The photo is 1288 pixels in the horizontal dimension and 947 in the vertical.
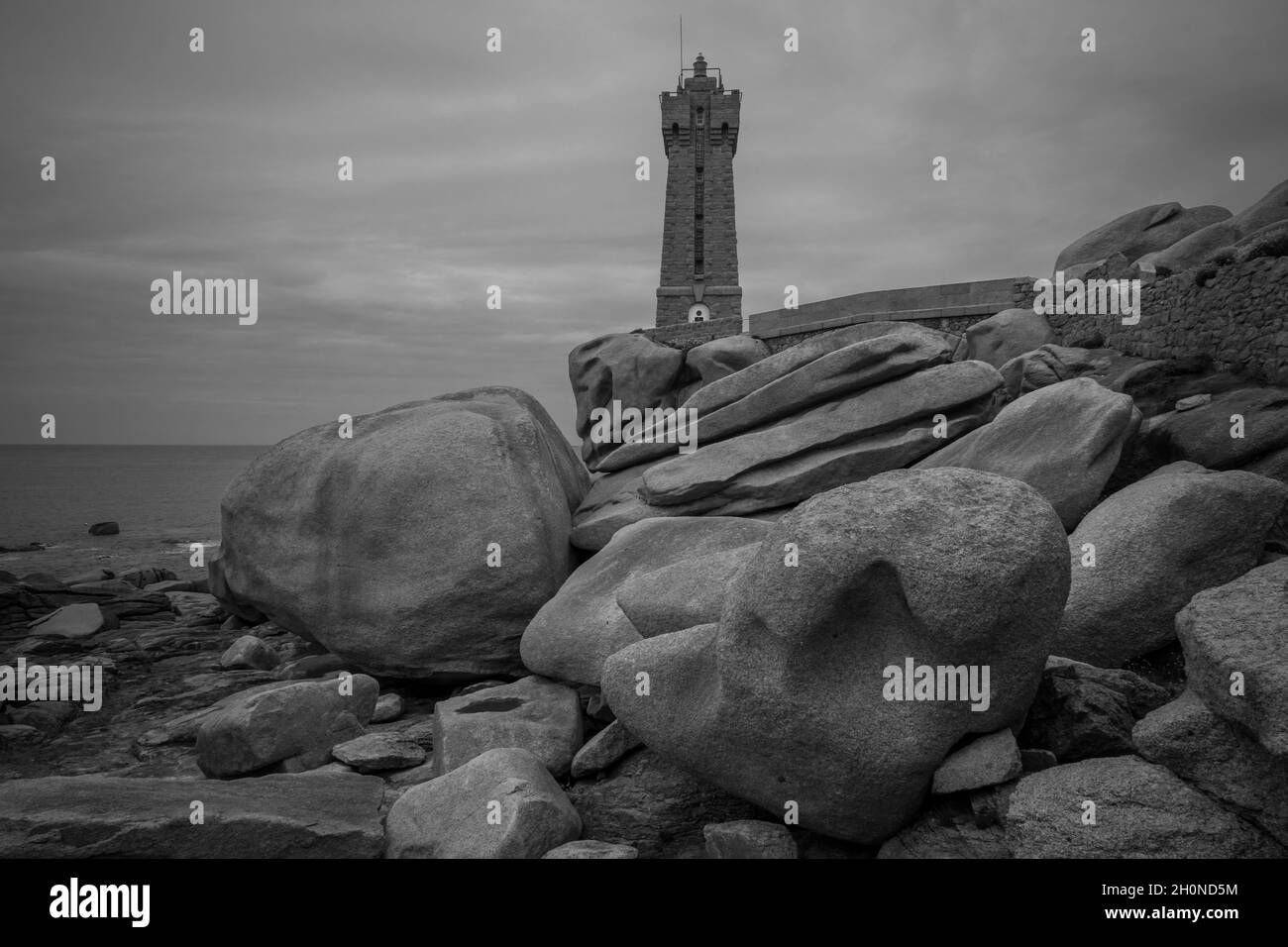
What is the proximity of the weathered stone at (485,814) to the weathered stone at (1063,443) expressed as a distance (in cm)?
633

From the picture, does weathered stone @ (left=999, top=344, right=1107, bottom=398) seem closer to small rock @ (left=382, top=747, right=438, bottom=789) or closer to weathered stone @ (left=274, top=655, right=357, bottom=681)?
small rock @ (left=382, top=747, right=438, bottom=789)

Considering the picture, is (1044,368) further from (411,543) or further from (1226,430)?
(411,543)

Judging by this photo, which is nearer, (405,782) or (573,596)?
(405,782)

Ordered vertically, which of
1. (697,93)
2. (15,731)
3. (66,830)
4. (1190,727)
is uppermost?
(697,93)

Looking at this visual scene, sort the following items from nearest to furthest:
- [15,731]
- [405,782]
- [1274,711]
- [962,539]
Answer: [1274,711] < [962,539] < [405,782] < [15,731]

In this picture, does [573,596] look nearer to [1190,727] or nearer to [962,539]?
[962,539]

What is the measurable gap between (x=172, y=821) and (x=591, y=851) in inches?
131

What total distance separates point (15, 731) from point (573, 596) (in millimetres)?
7515

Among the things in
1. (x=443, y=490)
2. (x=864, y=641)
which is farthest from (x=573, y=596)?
(x=864, y=641)

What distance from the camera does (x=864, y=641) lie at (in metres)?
6.46

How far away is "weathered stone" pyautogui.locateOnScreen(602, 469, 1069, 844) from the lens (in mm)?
6098

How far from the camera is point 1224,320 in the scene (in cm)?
1277

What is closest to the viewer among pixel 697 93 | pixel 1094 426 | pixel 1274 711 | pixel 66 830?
pixel 1274 711

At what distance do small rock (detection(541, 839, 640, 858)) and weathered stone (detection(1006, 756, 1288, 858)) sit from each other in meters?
2.83
